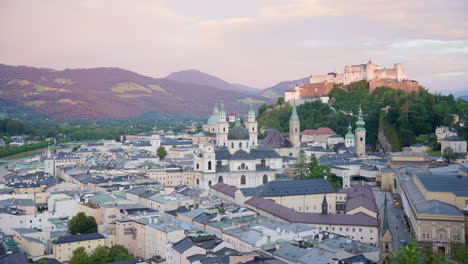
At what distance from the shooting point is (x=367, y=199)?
132ft

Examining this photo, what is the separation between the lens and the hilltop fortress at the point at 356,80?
81.5 m

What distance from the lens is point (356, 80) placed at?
8731 centimetres

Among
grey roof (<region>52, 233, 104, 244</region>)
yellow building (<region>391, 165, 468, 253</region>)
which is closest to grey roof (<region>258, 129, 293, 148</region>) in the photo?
yellow building (<region>391, 165, 468, 253</region>)

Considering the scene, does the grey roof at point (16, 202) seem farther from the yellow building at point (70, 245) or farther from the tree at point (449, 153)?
the tree at point (449, 153)

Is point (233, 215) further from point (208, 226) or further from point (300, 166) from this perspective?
point (300, 166)

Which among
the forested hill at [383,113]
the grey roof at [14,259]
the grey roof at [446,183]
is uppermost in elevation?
the forested hill at [383,113]

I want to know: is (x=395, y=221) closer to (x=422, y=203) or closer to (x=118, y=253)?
(x=422, y=203)

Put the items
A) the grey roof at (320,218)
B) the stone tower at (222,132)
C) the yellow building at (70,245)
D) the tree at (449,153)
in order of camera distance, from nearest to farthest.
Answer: the yellow building at (70,245)
the grey roof at (320,218)
the tree at (449,153)
the stone tower at (222,132)

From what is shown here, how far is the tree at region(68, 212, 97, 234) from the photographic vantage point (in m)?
35.9

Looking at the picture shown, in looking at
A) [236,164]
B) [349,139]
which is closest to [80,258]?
[236,164]

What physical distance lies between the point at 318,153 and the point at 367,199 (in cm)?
2773

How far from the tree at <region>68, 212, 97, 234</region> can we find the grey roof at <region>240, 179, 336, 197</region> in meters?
11.8

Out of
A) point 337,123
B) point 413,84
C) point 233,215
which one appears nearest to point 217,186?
point 233,215

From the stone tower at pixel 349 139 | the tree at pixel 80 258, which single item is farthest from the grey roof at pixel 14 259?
the stone tower at pixel 349 139
